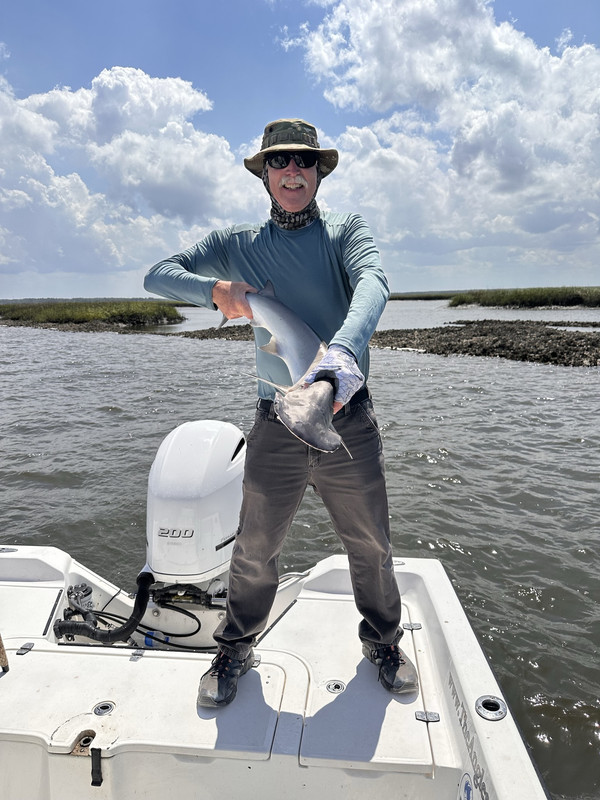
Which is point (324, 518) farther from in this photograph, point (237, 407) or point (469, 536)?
point (237, 407)

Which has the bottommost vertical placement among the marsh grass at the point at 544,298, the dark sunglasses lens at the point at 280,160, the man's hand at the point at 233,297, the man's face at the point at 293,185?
the man's hand at the point at 233,297

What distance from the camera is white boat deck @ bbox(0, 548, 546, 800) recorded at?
2.23 metres

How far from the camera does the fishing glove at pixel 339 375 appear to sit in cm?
203

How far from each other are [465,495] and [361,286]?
615 cm

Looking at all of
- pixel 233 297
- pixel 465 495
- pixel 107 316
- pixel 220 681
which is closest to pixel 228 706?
pixel 220 681

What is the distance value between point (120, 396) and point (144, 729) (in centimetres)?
1364

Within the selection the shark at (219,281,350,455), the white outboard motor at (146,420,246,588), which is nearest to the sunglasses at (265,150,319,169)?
the shark at (219,281,350,455)

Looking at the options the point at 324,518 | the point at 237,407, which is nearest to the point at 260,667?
the point at 324,518

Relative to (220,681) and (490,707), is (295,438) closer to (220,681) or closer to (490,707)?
(220,681)

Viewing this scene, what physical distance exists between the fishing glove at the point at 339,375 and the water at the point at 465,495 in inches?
123

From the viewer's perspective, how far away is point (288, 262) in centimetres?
270

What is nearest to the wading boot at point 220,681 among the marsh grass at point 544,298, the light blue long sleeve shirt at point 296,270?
the light blue long sleeve shirt at point 296,270

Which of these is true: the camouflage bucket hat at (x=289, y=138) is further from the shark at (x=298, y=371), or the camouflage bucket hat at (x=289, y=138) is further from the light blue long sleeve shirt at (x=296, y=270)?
the shark at (x=298, y=371)

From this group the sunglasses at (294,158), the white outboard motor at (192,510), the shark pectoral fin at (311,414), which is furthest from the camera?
the white outboard motor at (192,510)
